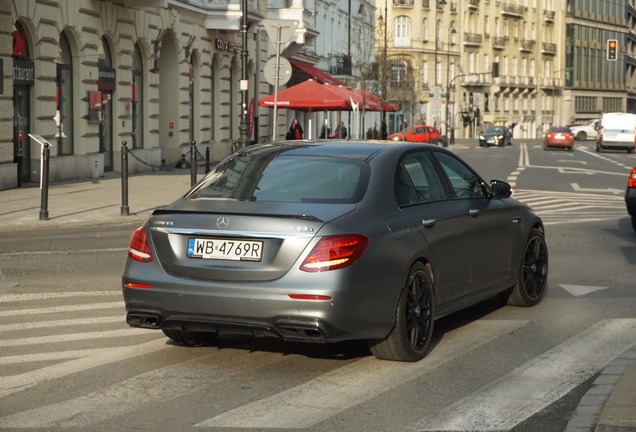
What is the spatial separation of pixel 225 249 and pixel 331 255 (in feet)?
2.12

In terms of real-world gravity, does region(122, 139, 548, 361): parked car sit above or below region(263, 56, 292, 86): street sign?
below

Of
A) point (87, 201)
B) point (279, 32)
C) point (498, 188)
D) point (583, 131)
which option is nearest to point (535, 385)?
point (498, 188)

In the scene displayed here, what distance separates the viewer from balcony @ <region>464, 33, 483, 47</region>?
125125 millimetres

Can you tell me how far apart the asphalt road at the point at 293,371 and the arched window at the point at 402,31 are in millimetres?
107611

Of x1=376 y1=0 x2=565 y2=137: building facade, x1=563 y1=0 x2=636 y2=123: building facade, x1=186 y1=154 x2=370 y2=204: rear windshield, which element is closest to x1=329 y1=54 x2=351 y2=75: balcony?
x1=376 y1=0 x2=565 y2=137: building facade

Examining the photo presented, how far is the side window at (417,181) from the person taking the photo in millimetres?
8529

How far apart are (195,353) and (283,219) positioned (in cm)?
125

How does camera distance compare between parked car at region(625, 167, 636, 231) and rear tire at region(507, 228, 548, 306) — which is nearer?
rear tire at region(507, 228, 548, 306)

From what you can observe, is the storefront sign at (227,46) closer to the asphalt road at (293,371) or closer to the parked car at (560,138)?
the asphalt road at (293,371)

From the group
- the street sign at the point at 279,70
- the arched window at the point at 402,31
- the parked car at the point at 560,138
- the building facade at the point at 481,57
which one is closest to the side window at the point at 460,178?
the street sign at the point at 279,70

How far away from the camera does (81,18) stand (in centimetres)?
3030

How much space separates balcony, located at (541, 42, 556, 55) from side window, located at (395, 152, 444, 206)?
447ft

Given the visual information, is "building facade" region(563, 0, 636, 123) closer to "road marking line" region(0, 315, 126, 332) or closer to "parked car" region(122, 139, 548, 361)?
"road marking line" region(0, 315, 126, 332)

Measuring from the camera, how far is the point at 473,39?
413ft
